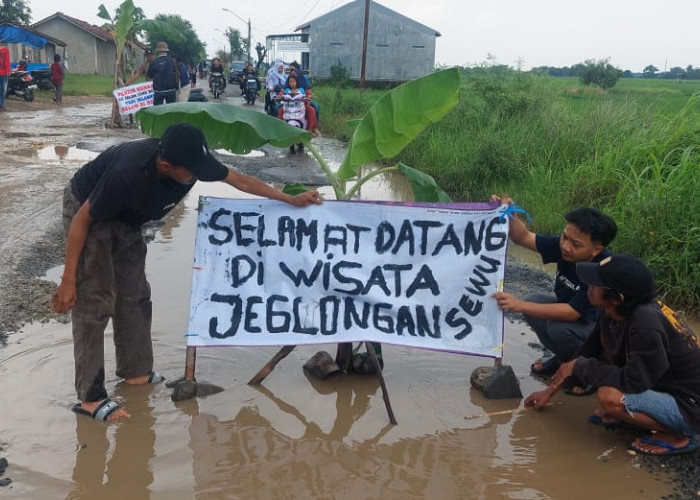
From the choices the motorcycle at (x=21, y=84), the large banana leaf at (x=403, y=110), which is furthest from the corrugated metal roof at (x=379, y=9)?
the large banana leaf at (x=403, y=110)

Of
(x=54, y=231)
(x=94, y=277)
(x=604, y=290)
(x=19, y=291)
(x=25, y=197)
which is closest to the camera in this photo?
(x=604, y=290)

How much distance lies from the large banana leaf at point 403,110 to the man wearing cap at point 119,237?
1.89 ft

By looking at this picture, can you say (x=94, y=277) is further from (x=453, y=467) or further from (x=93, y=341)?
(x=453, y=467)

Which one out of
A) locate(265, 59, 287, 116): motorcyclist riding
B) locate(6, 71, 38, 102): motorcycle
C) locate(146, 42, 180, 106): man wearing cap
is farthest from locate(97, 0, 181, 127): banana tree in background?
locate(6, 71, 38, 102): motorcycle

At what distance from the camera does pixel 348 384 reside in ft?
12.9

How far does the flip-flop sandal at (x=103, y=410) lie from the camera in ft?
10.9

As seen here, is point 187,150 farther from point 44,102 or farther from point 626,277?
point 44,102

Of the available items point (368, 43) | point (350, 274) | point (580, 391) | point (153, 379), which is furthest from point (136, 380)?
point (368, 43)

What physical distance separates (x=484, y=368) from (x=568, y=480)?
979 mm

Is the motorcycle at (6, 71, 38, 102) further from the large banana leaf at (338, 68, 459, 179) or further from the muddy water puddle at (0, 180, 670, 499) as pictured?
the large banana leaf at (338, 68, 459, 179)

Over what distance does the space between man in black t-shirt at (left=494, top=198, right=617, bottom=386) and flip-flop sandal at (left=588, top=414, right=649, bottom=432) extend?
1.17ft

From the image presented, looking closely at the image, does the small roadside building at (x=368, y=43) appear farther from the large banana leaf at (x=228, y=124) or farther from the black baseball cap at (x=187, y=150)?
the black baseball cap at (x=187, y=150)

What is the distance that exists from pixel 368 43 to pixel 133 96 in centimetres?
2777

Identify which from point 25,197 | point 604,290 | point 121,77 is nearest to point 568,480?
point 604,290
